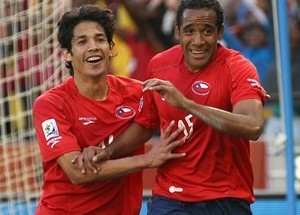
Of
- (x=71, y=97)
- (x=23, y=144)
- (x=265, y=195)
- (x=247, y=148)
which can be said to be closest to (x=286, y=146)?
(x=265, y=195)

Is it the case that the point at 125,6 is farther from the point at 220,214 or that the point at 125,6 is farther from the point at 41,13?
the point at 220,214

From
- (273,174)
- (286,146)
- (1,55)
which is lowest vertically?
(273,174)

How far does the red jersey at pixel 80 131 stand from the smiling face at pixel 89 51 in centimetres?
16

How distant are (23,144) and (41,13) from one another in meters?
0.97

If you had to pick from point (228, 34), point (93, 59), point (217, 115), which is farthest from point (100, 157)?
point (228, 34)

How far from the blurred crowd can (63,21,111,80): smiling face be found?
441 cm

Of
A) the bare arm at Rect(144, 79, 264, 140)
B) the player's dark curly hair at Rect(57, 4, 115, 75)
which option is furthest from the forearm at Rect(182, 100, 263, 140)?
the player's dark curly hair at Rect(57, 4, 115, 75)

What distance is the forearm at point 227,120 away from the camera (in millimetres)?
4703

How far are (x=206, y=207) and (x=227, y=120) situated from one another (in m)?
0.56

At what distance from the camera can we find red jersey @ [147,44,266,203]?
16.3 feet

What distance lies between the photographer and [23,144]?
755cm

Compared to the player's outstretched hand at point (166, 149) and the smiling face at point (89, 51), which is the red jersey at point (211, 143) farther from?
the smiling face at point (89, 51)

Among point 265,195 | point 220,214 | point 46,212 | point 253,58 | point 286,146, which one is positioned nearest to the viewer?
point 220,214

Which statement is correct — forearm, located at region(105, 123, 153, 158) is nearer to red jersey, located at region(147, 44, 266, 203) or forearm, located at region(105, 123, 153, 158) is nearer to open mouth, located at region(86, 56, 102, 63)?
red jersey, located at region(147, 44, 266, 203)
